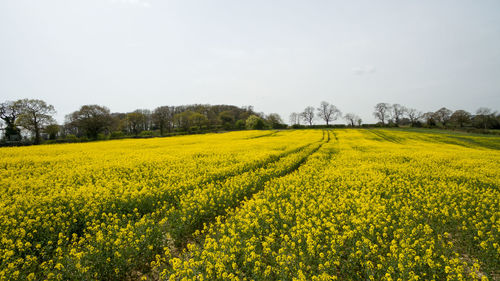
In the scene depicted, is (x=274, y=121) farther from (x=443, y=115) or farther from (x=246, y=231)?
(x=246, y=231)

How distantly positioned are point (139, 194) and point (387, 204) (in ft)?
30.9

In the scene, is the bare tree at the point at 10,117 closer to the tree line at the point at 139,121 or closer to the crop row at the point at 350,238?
the tree line at the point at 139,121

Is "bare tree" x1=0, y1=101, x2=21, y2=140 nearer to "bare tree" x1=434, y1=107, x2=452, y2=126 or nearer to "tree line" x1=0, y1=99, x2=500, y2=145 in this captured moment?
"tree line" x1=0, y1=99, x2=500, y2=145

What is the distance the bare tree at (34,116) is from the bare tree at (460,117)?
134 m

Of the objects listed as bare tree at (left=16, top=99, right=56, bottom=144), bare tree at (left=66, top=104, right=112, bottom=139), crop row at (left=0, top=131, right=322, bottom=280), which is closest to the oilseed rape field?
crop row at (left=0, top=131, right=322, bottom=280)

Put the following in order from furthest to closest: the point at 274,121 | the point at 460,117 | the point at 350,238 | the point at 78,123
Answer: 1. the point at 274,121
2. the point at 460,117
3. the point at 78,123
4. the point at 350,238

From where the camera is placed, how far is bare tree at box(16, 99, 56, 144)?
45.4 meters

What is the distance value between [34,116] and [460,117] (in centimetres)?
13654

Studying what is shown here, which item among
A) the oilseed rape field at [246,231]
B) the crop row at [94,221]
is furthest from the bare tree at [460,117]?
the crop row at [94,221]

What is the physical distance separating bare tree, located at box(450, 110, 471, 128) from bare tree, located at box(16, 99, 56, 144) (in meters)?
134

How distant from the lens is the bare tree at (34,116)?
45.4 metres

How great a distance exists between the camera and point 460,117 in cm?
8375

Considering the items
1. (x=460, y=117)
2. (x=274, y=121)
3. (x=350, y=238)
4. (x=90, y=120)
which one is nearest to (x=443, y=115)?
(x=460, y=117)

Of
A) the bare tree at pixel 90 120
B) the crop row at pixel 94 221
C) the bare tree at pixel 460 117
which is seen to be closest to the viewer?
the crop row at pixel 94 221
